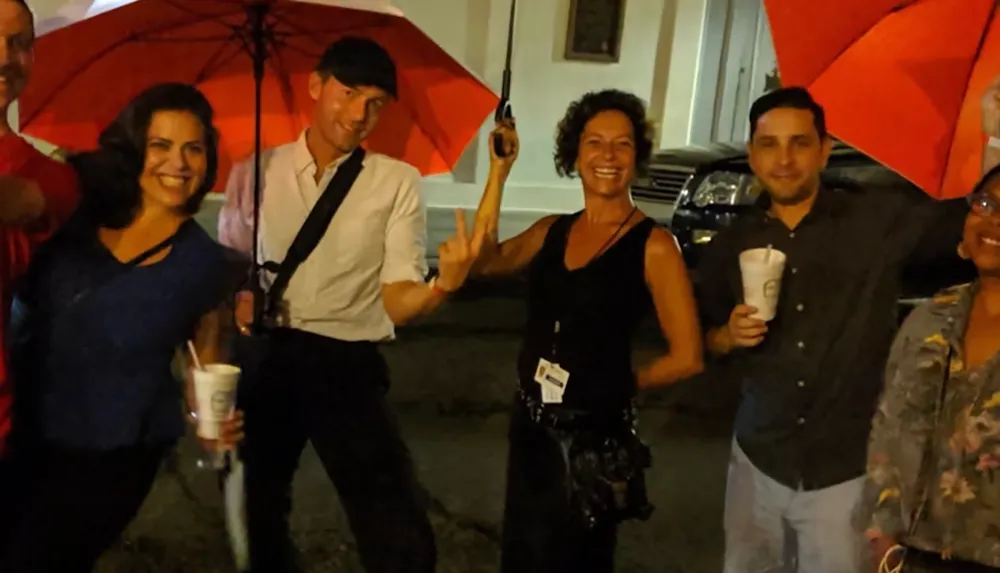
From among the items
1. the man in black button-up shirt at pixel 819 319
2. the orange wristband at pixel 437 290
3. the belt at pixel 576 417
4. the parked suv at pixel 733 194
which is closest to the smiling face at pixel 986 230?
the man in black button-up shirt at pixel 819 319

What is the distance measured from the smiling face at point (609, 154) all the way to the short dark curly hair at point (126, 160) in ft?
3.39

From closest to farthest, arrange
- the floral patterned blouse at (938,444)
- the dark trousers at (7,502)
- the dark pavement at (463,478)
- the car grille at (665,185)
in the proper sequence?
the floral patterned blouse at (938,444), the dark trousers at (7,502), the dark pavement at (463,478), the car grille at (665,185)

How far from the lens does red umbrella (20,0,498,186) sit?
9.79ft

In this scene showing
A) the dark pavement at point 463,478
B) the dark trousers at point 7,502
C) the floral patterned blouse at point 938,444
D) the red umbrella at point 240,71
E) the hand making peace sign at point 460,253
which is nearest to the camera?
the floral patterned blouse at point 938,444

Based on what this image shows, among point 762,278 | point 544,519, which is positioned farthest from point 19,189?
point 762,278

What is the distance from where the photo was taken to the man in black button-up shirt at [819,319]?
260cm

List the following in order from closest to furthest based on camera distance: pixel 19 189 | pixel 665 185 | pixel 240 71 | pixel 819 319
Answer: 1. pixel 19 189
2. pixel 819 319
3. pixel 240 71
4. pixel 665 185

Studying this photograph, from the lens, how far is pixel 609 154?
2.71 metres

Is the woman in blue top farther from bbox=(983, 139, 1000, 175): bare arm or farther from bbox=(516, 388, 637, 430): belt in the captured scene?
bbox=(983, 139, 1000, 175): bare arm

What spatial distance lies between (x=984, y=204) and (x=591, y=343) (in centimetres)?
102

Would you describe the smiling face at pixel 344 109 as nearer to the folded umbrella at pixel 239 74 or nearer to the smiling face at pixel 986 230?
the folded umbrella at pixel 239 74

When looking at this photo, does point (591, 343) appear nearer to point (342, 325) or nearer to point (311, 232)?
point (342, 325)

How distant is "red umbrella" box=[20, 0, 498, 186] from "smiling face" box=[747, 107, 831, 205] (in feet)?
3.16

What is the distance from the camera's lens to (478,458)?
5.21 meters
